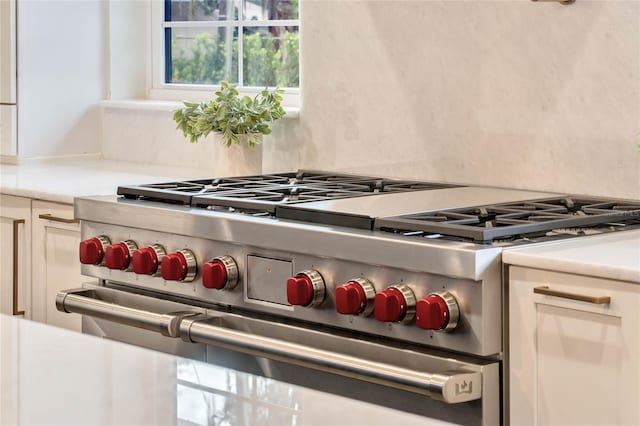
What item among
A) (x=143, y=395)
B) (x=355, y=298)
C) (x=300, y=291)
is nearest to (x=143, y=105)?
(x=300, y=291)

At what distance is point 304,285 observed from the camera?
191cm

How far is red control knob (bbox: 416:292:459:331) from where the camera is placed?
5.63 ft

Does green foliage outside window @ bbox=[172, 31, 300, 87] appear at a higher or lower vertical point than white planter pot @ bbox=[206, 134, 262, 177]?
higher

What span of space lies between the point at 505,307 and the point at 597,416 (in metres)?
0.23

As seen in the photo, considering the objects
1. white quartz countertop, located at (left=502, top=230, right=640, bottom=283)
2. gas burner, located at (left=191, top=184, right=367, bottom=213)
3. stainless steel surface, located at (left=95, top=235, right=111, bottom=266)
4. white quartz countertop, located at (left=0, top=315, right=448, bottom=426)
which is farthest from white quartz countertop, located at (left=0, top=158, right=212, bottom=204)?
white quartz countertop, located at (left=0, top=315, right=448, bottom=426)

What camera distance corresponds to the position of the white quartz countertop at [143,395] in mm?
809

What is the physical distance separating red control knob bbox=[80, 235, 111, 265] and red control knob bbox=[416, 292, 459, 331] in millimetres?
926

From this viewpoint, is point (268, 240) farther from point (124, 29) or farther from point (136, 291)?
point (124, 29)

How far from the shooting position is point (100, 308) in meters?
2.35

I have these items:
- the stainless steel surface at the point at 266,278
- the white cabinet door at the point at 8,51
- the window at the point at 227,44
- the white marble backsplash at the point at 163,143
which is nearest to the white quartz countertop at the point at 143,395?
the stainless steel surface at the point at 266,278

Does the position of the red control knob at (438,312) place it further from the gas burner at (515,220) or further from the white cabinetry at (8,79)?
the white cabinetry at (8,79)

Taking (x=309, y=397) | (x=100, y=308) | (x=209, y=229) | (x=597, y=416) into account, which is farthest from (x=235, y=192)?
(x=309, y=397)

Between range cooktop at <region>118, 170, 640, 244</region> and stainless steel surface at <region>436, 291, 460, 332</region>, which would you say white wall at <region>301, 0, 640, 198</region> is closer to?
range cooktop at <region>118, 170, 640, 244</region>

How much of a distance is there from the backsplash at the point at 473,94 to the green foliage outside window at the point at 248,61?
0.98 ft
